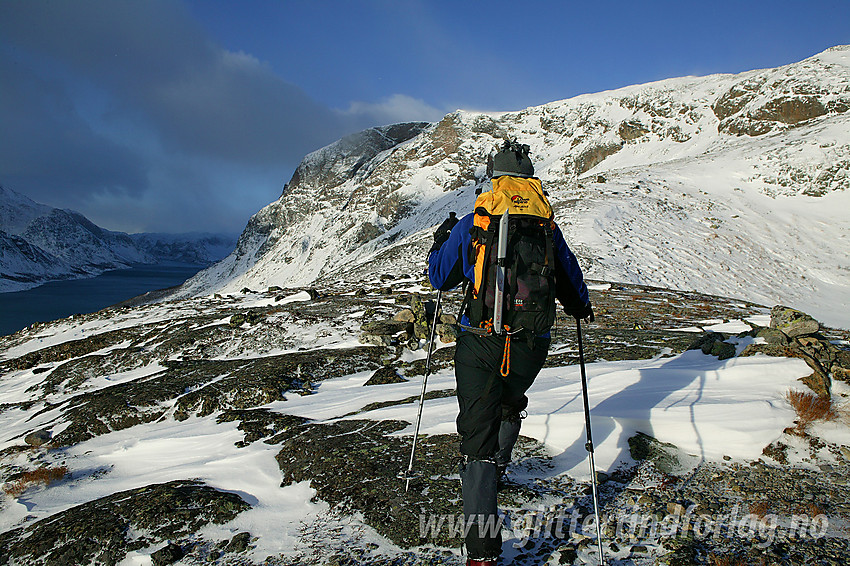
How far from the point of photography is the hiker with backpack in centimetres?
323

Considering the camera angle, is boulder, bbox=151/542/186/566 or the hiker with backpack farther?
boulder, bbox=151/542/186/566

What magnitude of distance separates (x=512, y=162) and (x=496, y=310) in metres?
1.33

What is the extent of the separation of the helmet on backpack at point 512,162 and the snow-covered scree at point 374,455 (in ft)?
9.68

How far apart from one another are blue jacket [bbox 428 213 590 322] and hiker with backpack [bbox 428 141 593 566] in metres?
0.01

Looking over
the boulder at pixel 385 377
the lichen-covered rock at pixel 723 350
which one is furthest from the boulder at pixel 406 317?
the lichen-covered rock at pixel 723 350

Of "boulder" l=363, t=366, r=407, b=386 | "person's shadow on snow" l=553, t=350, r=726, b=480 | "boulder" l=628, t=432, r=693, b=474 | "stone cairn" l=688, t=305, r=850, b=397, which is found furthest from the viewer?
"boulder" l=363, t=366, r=407, b=386

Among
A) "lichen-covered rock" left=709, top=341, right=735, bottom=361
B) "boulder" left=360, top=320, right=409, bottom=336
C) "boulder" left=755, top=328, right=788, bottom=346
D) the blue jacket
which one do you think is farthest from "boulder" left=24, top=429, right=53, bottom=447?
"boulder" left=755, top=328, right=788, bottom=346

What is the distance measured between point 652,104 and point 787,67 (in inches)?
684

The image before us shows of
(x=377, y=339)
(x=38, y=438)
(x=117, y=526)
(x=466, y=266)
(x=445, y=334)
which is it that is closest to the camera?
(x=466, y=266)

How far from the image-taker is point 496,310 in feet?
10.7

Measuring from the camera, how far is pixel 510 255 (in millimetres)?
3309

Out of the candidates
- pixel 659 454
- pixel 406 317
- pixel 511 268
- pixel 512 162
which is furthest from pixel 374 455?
pixel 406 317

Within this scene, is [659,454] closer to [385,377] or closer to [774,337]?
[774,337]

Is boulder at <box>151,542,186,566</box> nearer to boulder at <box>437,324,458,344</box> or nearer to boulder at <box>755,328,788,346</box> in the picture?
boulder at <box>755,328,788,346</box>
